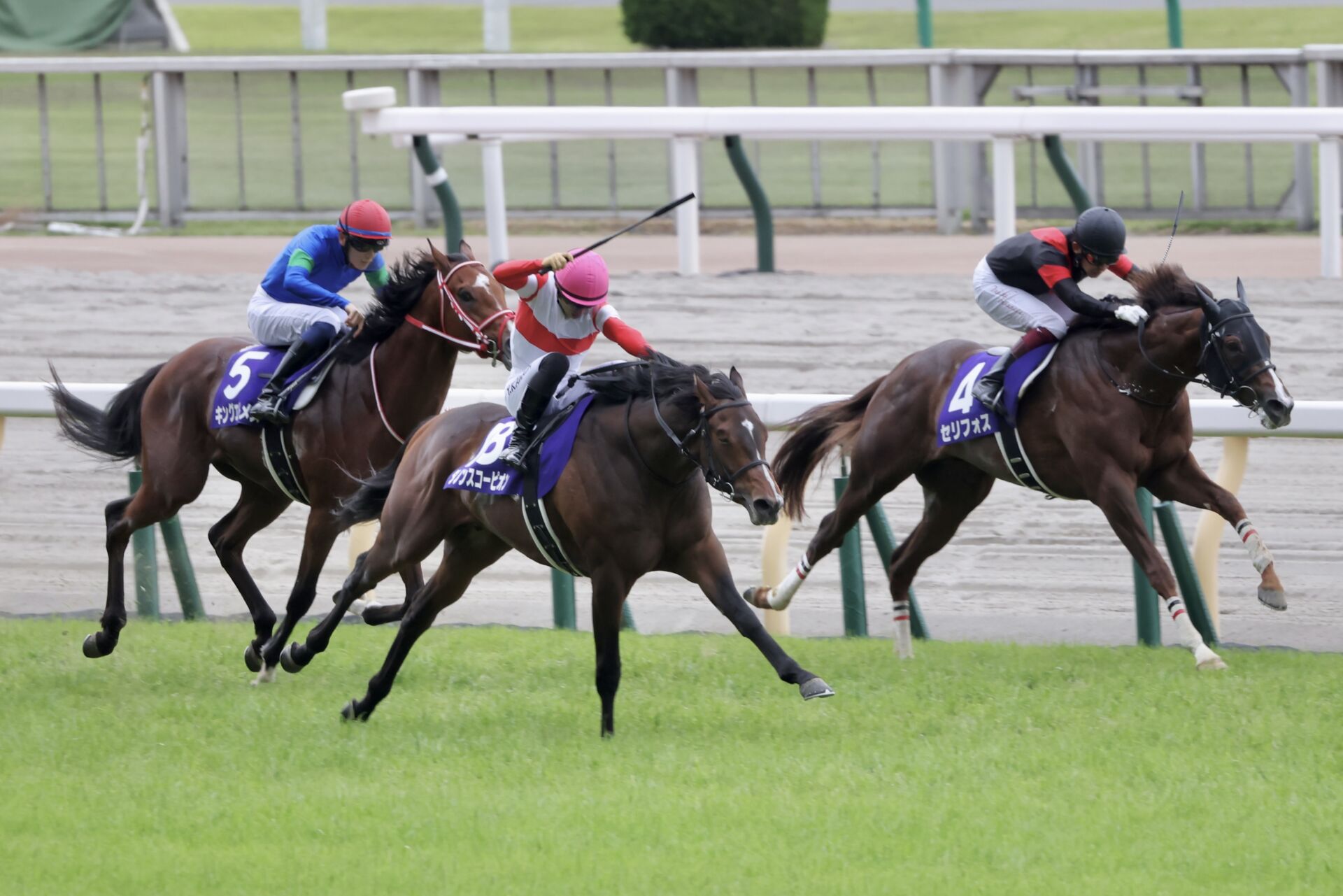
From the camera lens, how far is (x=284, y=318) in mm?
8086

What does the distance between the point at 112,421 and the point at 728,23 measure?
57.6 ft

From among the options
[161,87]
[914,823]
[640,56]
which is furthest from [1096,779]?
[161,87]

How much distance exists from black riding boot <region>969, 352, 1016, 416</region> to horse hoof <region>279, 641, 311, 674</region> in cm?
272

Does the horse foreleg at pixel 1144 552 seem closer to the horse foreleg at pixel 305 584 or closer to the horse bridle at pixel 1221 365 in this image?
the horse bridle at pixel 1221 365

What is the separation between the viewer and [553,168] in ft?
55.2

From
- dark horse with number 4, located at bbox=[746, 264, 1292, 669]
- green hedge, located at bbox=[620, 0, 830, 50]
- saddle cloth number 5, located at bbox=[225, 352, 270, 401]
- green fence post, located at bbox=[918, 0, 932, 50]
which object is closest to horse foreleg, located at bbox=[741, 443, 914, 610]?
dark horse with number 4, located at bbox=[746, 264, 1292, 669]

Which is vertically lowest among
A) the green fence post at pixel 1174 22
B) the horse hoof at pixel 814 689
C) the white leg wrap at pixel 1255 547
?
the horse hoof at pixel 814 689

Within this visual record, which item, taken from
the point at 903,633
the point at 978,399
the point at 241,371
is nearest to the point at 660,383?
the point at 978,399

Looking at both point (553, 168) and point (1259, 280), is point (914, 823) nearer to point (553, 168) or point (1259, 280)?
point (1259, 280)

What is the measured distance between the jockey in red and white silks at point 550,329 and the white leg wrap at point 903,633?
5.86 ft

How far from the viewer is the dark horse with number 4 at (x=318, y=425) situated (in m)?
7.64

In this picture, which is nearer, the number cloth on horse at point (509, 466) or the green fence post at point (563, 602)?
the number cloth on horse at point (509, 466)

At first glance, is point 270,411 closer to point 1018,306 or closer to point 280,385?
point 280,385

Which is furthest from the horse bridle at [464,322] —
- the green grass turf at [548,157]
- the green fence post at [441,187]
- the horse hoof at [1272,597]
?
the green grass turf at [548,157]
